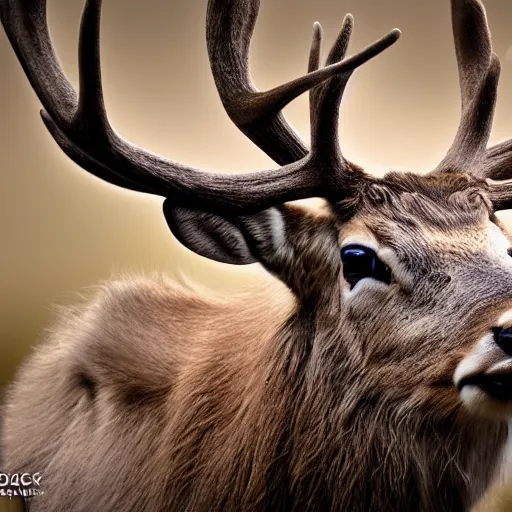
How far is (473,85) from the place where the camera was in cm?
151

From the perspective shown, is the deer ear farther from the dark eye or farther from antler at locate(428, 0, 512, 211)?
antler at locate(428, 0, 512, 211)

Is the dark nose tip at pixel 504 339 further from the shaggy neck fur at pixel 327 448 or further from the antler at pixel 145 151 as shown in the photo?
the antler at pixel 145 151

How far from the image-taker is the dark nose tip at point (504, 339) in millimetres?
940

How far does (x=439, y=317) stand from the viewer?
1.05 m

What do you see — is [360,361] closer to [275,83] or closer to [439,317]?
[439,317]

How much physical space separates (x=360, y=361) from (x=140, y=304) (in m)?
0.64

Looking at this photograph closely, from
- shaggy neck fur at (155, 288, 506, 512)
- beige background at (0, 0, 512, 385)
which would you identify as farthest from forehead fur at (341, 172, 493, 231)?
beige background at (0, 0, 512, 385)

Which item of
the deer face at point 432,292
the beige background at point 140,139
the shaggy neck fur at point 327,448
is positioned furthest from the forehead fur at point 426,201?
the beige background at point 140,139

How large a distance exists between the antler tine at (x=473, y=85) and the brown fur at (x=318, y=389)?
0.75ft

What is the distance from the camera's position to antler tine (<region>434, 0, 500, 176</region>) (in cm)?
142

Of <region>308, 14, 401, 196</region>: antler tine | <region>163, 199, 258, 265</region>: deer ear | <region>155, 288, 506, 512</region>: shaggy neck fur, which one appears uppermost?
<region>308, 14, 401, 196</region>: antler tine

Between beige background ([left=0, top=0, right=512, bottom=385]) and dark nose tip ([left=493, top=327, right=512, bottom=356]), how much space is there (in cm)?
70

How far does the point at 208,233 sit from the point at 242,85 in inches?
11.2

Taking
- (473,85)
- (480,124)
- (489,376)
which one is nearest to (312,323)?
(489,376)
